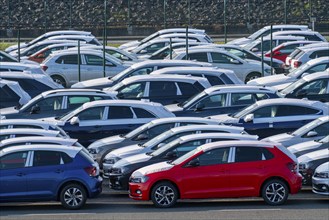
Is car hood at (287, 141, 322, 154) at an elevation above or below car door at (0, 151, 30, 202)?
above

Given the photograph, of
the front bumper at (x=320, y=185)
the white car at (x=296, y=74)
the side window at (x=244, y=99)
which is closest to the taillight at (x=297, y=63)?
the white car at (x=296, y=74)

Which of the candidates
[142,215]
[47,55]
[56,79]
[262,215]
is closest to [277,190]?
[262,215]

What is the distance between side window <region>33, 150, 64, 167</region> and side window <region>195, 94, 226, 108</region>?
763 centimetres

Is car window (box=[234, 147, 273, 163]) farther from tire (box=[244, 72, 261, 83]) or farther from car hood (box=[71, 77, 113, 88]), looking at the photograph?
tire (box=[244, 72, 261, 83])

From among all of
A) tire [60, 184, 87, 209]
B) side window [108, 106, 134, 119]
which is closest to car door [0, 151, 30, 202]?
tire [60, 184, 87, 209]

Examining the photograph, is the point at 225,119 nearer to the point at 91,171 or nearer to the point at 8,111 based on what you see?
the point at 8,111

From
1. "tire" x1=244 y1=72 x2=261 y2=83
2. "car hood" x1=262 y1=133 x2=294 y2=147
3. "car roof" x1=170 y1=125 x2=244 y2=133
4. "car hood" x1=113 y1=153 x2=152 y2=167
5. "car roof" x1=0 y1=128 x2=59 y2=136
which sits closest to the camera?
"car hood" x1=113 y1=153 x2=152 y2=167

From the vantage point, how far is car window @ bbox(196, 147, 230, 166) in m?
22.2

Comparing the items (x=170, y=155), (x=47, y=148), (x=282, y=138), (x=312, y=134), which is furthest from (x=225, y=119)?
(x=47, y=148)

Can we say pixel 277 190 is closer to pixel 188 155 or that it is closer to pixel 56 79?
pixel 188 155

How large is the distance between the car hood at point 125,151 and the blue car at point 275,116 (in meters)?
3.47

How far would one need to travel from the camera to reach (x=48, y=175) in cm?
2166

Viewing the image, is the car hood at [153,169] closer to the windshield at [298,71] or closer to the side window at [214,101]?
the side window at [214,101]

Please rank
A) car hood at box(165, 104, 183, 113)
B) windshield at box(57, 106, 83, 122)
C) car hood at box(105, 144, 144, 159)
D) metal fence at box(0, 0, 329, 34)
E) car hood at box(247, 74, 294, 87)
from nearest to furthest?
car hood at box(105, 144, 144, 159), windshield at box(57, 106, 83, 122), car hood at box(165, 104, 183, 113), car hood at box(247, 74, 294, 87), metal fence at box(0, 0, 329, 34)
